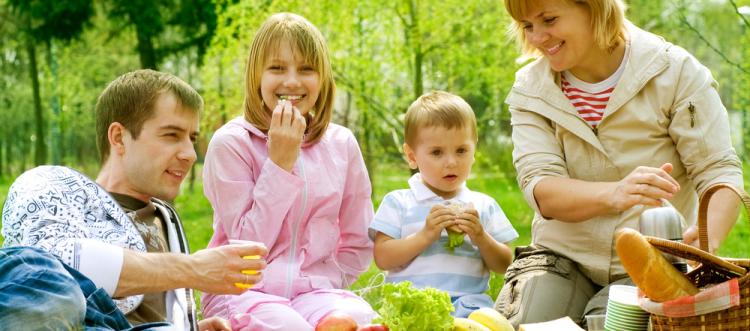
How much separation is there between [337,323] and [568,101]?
4.36 ft

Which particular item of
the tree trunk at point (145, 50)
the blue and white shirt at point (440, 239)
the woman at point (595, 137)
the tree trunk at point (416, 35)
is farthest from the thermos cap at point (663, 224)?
the tree trunk at point (145, 50)

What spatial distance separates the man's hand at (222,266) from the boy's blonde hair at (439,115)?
1.31 meters

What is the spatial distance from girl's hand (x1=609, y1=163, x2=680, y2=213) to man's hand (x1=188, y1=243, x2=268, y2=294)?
51.3 inches

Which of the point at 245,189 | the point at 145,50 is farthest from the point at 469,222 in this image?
the point at 145,50

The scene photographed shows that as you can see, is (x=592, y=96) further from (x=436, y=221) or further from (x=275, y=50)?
(x=275, y=50)

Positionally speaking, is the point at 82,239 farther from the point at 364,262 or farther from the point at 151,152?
the point at 364,262

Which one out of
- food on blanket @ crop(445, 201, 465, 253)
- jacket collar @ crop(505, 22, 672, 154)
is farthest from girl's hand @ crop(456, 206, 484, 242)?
jacket collar @ crop(505, 22, 672, 154)

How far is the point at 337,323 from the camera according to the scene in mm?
3436

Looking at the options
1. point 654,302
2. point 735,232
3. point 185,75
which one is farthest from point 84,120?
point 654,302

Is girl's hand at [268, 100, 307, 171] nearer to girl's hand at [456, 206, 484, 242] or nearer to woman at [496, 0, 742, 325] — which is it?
girl's hand at [456, 206, 484, 242]

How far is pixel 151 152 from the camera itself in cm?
332

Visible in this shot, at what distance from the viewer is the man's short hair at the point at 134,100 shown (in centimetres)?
334

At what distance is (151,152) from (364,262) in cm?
127

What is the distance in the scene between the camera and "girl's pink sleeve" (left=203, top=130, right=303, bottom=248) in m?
3.75
